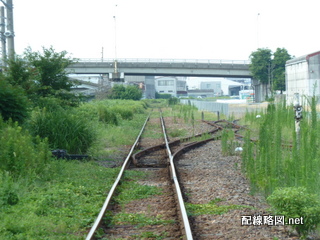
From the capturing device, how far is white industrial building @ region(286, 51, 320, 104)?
137 feet

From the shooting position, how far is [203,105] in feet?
169

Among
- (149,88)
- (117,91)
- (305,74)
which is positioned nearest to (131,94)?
(117,91)

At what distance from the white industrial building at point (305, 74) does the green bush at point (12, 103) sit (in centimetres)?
3055

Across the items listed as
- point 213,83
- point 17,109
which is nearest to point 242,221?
point 17,109

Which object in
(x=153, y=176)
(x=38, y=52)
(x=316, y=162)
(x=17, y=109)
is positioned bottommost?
(x=153, y=176)

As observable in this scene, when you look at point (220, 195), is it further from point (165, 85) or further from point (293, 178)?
point (165, 85)

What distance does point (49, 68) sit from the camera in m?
19.7

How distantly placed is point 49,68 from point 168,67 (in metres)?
51.3

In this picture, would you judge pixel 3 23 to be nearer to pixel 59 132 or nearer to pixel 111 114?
pixel 59 132

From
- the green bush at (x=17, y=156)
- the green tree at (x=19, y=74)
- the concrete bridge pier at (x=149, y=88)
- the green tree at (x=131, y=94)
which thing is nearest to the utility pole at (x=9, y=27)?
the green tree at (x=19, y=74)

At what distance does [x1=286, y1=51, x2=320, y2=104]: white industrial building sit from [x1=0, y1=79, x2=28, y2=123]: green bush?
100ft

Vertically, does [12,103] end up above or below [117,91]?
below

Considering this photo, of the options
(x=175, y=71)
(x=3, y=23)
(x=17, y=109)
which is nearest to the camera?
(x=17, y=109)

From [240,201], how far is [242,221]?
4.94 ft
